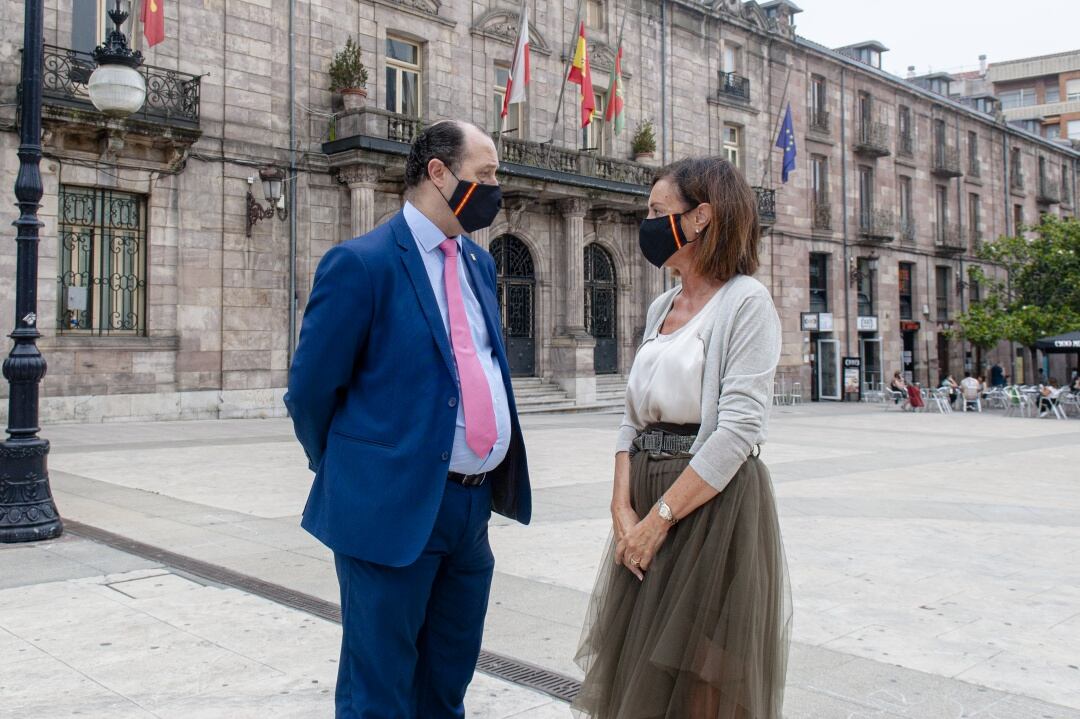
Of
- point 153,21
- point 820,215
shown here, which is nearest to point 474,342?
point 153,21

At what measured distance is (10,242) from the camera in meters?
15.5

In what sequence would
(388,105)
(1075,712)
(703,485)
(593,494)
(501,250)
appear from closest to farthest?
(703,485)
(1075,712)
(593,494)
(388,105)
(501,250)

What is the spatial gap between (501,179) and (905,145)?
21.5m

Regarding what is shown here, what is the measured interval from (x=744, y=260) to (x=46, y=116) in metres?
15.6

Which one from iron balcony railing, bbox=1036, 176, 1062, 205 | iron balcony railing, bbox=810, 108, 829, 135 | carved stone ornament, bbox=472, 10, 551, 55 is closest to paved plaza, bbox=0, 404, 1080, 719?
carved stone ornament, bbox=472, 10, 551, 55

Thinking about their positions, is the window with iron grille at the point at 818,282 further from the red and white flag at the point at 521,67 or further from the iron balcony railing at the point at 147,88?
the iron balcony railing at the point at 147,88

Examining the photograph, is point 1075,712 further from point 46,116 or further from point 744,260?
point 46,116

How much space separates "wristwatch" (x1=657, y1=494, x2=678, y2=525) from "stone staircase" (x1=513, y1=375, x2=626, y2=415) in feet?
61.0

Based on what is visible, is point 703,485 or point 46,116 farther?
point 46,116

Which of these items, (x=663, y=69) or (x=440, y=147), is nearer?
(x=440, y=147)

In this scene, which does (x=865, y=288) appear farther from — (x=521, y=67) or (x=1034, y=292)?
(x=521, y=67)

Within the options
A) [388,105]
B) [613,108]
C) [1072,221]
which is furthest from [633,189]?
[1072,221]

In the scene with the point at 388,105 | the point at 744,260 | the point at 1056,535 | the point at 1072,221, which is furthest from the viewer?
the point at 1072,221

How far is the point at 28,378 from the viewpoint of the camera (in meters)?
6.95
